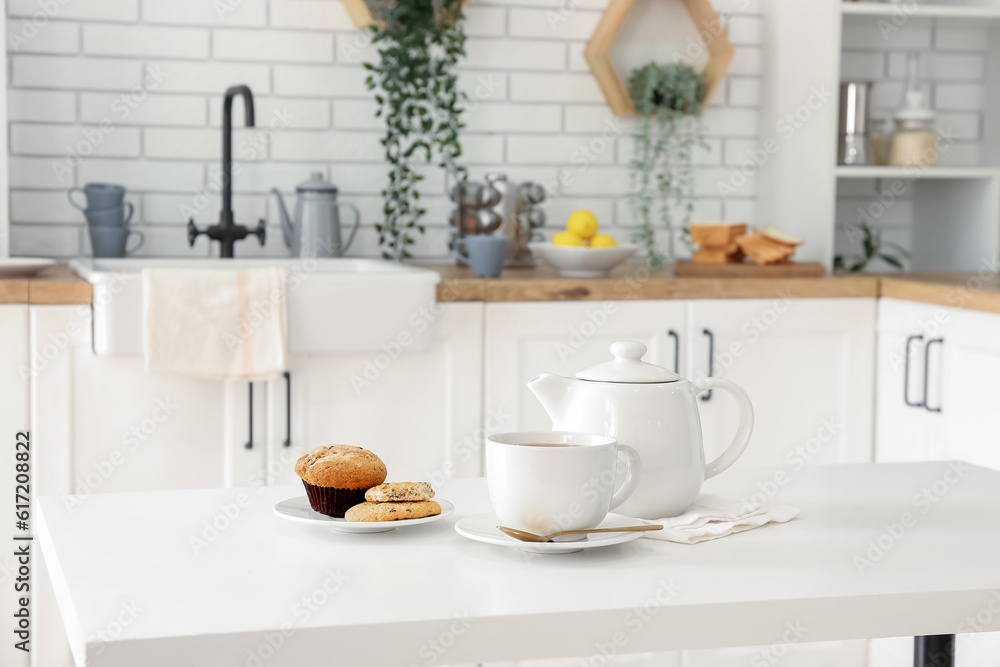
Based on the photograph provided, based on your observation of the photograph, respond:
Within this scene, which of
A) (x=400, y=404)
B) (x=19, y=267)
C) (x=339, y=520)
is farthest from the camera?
(x=400, y=404)

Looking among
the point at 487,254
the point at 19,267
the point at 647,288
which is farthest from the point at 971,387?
the point at 19,267

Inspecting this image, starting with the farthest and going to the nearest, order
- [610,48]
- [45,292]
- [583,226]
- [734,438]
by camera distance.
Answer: [610,48]
[583,226]
[45,292]
[734,438]

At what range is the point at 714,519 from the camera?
0.98m

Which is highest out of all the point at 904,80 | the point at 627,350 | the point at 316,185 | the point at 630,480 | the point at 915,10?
the point at 915,10

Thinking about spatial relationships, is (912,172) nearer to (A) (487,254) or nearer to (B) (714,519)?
(A) (487,254)

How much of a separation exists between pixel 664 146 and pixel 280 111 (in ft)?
3.65

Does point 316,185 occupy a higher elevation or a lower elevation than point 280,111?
lower

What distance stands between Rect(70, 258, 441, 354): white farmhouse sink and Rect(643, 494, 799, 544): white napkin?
1298mm

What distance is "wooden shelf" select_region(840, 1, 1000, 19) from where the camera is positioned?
9.48 ft

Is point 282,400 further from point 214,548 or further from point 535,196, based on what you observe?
point 214,548

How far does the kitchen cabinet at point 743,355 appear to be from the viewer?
2.45m

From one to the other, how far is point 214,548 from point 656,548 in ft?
1.19

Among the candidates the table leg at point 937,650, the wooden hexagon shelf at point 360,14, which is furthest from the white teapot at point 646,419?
the wooden hexagon shelf at point 360,14

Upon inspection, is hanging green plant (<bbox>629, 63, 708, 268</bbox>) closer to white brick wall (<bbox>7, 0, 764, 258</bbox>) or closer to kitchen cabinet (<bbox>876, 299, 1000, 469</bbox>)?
white brick wall (<bbox>7, 0, 764, 258</bbox>)
